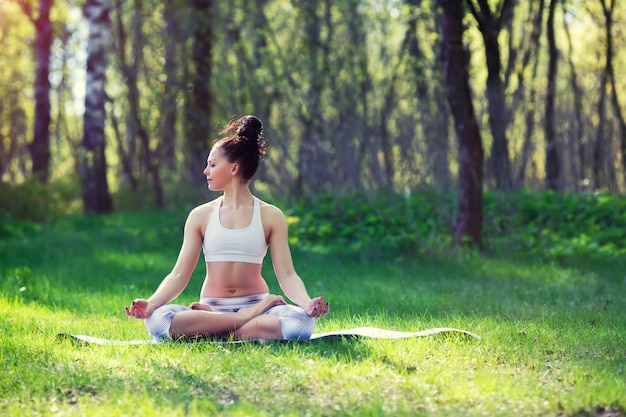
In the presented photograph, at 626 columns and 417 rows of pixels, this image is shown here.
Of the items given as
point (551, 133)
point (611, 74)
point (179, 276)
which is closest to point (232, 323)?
point (179, 276)

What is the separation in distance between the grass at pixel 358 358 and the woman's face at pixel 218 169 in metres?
1.11

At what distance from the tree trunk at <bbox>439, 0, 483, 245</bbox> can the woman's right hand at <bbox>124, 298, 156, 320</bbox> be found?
6011mm

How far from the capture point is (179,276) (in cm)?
563

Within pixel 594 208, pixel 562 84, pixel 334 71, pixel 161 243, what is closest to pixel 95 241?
pixel 161 243

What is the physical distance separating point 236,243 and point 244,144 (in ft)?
2.13

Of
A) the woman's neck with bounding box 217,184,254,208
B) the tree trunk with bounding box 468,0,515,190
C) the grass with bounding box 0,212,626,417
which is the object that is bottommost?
the grass with bounding box 0,212,626,417

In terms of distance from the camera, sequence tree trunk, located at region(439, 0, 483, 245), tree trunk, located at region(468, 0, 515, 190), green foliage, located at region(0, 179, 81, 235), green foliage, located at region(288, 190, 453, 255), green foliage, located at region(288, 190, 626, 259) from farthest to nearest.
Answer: green foliage, located at region(0, 179, 81, 235) < tree trunk, located at region(468, 0, 515, 190) < green foliage, located at region(288, 190, 453, 255) < green foliage, located at region(288, 190, 626, 259) < tree trunk, located at region(439, 0, 483, 245)

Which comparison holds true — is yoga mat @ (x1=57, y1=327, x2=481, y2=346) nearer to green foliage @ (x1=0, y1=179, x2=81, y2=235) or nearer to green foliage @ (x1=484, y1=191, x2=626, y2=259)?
green foliage @ (x1=484, y1=191, x2=626, y2=259)

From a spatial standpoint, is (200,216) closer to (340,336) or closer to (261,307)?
(261,307)

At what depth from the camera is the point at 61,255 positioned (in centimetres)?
1123

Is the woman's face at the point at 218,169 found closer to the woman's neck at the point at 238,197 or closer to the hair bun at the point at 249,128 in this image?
the woman's neck at the point at 238,197

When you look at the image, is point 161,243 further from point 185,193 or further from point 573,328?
point 573,328

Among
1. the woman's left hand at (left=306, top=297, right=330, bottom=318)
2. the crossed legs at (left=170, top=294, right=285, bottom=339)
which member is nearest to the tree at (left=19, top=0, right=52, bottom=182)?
the crossed legs at (left=170, top=294, right=285, bottom=339)

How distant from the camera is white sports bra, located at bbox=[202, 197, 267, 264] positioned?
223 inches
